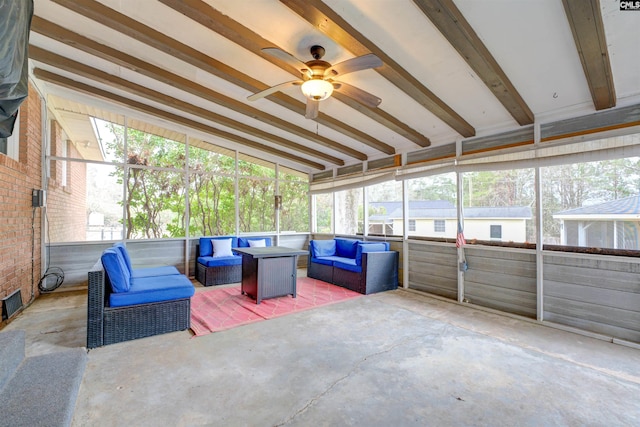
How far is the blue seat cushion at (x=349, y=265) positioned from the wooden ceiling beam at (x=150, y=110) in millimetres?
2867

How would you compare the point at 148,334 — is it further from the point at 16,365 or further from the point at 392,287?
the point at 392,287

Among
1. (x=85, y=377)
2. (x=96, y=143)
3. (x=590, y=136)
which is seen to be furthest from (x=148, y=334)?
(x=590, y=136)

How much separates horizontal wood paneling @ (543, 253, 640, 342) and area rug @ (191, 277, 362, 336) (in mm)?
2688

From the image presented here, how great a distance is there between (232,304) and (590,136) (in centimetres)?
502

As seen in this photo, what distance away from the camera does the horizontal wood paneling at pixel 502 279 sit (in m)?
3.92

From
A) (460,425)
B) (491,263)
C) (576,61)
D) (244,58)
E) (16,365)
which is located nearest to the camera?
(460,425)

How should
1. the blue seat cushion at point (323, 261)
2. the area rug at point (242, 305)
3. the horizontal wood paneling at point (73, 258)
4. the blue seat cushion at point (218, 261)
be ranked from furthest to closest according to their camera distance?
the blue seat cushion at point (323, 261), the blue seat cushion at point (218, 261), the horizontal wood paneling at point (73, 258), the area rug at point (242, 305)

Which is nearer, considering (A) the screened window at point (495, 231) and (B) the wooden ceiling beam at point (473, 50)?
(B) the wooden ceiling beam at point (473, 50)

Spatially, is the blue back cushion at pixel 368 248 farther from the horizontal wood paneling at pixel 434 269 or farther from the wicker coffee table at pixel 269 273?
the wicker coffee table at pixel 269 273

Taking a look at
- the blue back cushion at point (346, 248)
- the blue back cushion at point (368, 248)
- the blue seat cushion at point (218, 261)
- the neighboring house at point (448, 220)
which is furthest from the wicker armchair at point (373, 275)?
the blue seat cushion at point (218, 261)

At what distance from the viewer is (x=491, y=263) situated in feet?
14.1

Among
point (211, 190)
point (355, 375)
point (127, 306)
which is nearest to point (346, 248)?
point (211, 190)

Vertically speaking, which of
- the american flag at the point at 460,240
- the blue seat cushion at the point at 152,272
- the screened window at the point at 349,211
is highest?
the screened window at the point at 349,211

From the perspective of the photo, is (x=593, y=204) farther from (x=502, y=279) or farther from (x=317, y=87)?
(x=317, y=87)
